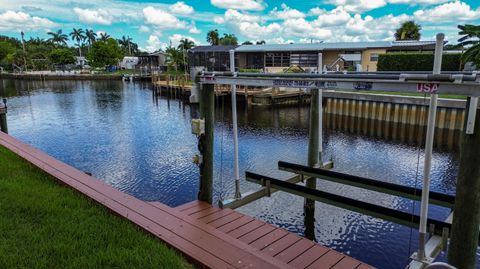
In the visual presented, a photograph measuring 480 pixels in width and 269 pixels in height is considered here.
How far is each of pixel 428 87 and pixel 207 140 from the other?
143 inches

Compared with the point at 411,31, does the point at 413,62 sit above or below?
below

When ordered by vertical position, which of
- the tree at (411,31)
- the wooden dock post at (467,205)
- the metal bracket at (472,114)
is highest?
the tree at (411,31)

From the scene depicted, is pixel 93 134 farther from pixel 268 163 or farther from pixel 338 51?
pixel 338 51

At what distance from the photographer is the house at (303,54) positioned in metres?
34.6

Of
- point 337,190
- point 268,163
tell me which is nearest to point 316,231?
point 337,190

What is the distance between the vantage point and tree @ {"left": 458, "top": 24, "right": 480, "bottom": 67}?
Result: 534cm

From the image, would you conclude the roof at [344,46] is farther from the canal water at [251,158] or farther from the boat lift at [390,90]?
the boat lift at [390,90]

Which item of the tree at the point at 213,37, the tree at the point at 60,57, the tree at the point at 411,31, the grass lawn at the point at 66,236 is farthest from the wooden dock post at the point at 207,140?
the tree at the point at 60,57

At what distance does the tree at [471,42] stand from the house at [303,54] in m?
22.6

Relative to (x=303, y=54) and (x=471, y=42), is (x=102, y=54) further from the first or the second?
(x=471, y=42)

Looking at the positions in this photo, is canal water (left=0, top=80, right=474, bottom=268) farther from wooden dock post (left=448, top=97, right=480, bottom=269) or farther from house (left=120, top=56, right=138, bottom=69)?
house (left=120, top=56, right=138, bottom=69)

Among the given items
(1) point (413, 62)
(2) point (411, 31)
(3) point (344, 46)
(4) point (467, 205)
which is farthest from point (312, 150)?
(2) point (411, 31)

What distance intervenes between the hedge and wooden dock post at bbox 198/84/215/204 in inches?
915

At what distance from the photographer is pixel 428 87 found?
131 inches
